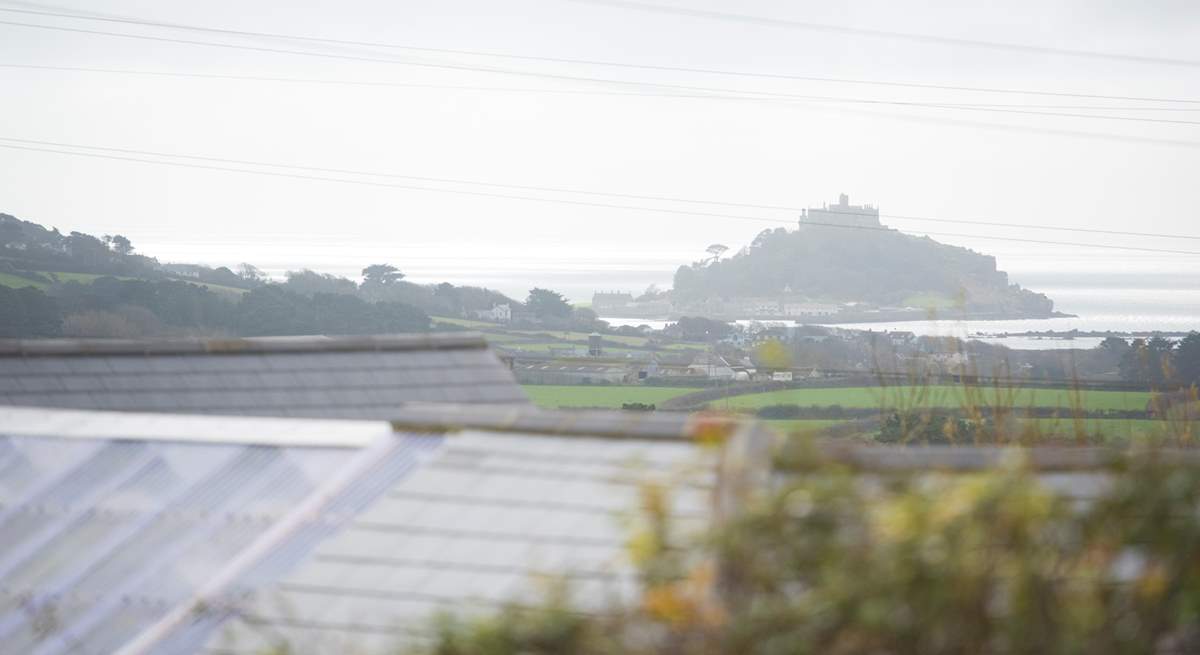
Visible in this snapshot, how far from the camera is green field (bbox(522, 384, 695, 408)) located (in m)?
35.2

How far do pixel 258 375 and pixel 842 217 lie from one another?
37104 mm

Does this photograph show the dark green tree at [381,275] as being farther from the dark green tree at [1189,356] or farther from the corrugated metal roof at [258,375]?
the corrugated metal roof at [258,375]

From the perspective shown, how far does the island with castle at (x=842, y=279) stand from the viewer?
4197 centimetres

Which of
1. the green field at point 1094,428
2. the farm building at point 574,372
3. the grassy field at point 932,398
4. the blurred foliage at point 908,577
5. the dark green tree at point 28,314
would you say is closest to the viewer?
the blurred foliage at point 908,577

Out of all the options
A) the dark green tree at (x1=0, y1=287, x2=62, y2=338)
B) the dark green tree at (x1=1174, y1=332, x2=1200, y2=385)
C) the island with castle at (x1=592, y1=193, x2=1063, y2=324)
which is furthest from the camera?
the island with castle at (x1=592, y1=193, x2=1063, y2=324)

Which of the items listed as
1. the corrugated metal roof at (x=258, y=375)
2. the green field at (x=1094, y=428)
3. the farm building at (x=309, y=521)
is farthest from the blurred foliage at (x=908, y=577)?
the green field at (x=1094, y=428)

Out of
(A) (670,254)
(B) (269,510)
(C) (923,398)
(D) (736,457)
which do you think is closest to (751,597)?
(D) (736,457)

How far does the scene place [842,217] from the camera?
157ft

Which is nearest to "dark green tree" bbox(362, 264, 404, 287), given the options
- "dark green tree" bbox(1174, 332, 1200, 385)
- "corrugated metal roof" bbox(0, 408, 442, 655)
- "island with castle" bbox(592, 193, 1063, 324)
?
"island with castle" bbox(592, 193, 1063, 324)

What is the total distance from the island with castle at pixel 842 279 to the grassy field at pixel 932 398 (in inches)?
290

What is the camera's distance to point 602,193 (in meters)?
55.2

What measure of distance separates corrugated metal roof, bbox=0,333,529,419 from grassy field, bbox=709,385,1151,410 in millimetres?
7063

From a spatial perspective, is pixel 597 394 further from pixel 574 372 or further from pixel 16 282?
pixel 16 282

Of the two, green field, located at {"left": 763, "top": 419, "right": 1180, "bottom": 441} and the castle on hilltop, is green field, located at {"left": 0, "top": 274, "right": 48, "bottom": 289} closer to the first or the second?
the castle on hilltop
